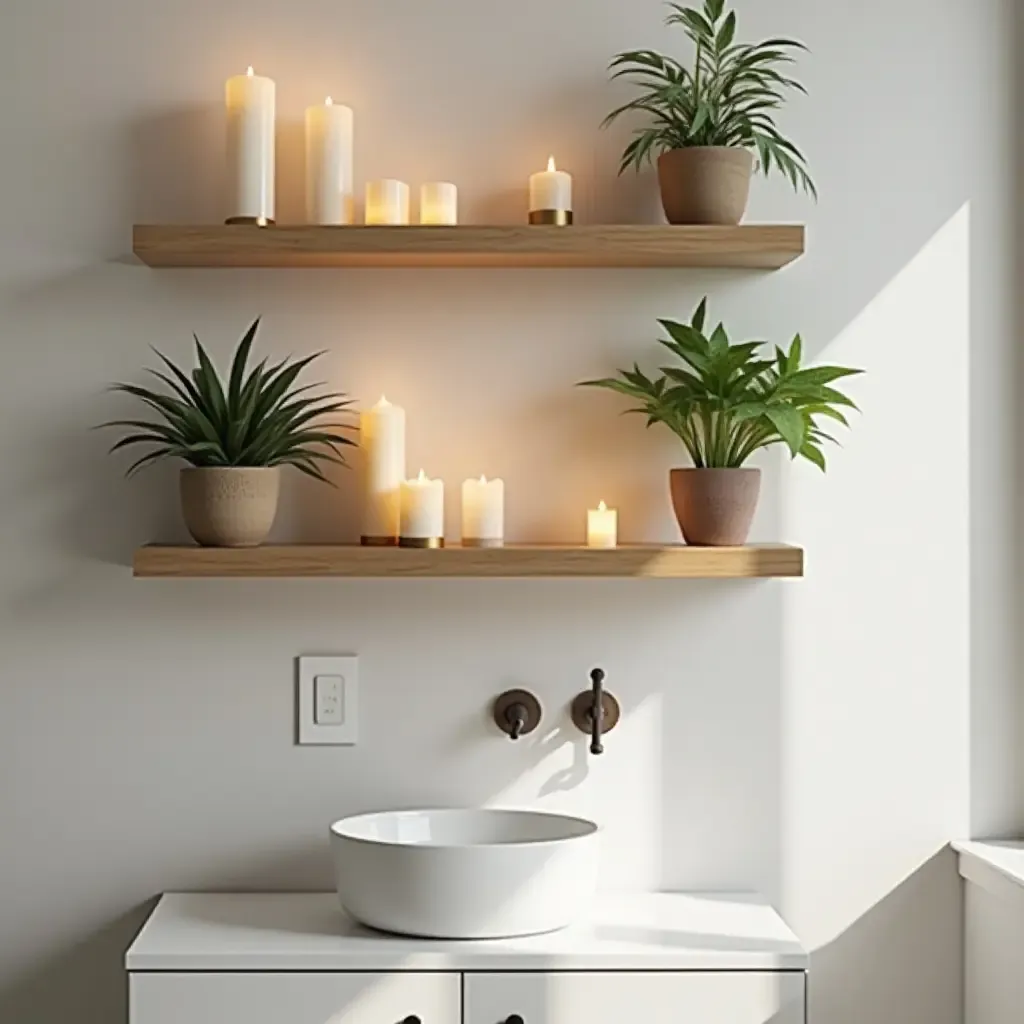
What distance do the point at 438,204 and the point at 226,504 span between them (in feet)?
1.64

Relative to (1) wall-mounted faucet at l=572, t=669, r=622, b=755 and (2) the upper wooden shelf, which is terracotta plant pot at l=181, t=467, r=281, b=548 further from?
(1) wall-mounted faucet at l=572, t=669, r=622, b=755

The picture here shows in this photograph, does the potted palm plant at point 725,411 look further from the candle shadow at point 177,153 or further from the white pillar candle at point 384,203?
the candle shadow at point 177,153

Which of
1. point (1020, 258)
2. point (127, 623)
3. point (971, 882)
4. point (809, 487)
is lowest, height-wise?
point (971, 882)

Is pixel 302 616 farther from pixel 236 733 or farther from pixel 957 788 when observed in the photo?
pixel 957 788

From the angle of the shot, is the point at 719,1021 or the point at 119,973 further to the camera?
the point at 119,973

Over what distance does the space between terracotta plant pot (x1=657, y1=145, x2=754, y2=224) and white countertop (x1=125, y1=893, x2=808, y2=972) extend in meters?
0.93

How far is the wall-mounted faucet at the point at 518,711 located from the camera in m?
2.21

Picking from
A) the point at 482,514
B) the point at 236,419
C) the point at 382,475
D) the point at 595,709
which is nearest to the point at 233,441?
the point at 236,419

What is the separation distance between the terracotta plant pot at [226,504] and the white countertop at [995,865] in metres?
1.07

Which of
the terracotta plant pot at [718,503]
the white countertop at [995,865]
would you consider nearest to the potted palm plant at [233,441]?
the terracotta plant pot at [718,503]

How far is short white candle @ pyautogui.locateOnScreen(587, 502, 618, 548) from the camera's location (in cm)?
214

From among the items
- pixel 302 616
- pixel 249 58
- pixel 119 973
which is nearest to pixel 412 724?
pixel 302 616

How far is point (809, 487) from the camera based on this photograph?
2254mm

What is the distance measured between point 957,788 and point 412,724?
79 cm
